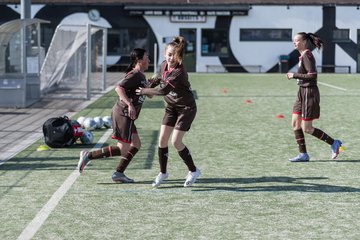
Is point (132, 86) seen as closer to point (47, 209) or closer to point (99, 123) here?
point (47, 209)

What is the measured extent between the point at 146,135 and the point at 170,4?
33.0 m

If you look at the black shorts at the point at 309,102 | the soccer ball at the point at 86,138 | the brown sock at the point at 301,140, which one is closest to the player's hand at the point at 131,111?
the black shorts at the point at 309,102

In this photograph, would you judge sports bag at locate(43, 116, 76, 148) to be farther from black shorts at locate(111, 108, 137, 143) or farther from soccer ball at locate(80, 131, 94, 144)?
black shorts at locate(111, 108, 137, 143)

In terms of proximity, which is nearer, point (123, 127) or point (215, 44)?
point (123, 127)

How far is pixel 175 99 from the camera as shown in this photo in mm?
8148

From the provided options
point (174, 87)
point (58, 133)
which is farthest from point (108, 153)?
point (58, 133)

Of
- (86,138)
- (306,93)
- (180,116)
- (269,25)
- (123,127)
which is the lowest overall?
(86,138)

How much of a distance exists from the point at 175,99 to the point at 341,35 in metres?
39.7

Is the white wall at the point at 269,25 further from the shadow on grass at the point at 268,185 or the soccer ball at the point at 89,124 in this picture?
the shadow on grass at the point at 268,185

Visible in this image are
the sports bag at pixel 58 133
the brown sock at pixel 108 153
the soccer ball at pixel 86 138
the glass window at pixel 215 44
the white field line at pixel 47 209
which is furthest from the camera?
the glass window at pixel 215 44

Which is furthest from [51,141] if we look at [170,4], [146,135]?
[170,4]

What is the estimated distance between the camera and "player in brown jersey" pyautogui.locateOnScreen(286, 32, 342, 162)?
32.5ft

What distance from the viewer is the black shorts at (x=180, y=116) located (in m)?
8.19

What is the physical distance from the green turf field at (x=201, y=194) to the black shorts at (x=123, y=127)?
596 millimetres
